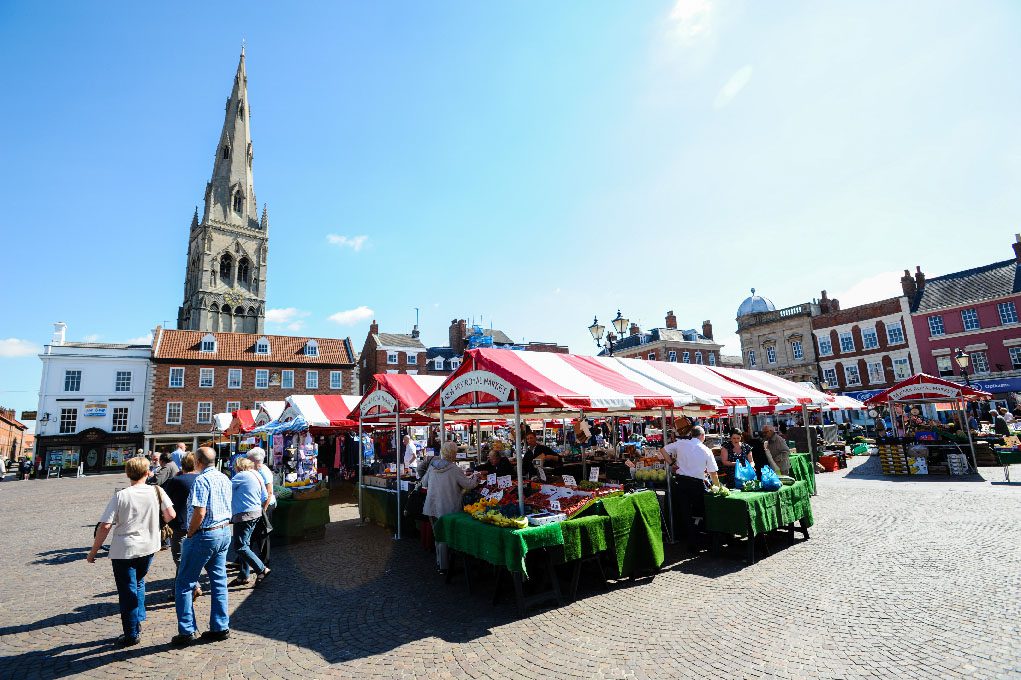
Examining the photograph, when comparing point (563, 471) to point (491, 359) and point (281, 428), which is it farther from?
point (281, 428)

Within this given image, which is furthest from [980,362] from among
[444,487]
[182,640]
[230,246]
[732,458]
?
[230,246]

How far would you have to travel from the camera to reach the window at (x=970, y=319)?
32.1 m

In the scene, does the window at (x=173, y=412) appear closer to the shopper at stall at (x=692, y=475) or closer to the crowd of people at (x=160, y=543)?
the crowd of people at (x=160, y=543)

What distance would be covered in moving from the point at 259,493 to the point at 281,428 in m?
8.13

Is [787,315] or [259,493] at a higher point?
[787,315]

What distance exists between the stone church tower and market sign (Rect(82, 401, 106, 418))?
918 inches

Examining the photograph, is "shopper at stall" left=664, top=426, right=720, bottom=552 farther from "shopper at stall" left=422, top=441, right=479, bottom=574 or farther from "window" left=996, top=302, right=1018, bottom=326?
"window" left=996, top=302, right=1018, bottom=326

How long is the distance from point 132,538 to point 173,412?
3796 centimetres

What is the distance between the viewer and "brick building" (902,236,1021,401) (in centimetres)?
3041

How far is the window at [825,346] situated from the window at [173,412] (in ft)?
171

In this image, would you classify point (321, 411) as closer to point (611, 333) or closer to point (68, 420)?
point (611, 333)

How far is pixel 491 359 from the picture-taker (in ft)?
24.9

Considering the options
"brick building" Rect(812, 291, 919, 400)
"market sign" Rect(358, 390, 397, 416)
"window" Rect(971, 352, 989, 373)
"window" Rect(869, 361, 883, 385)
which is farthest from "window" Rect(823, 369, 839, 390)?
"market sign" Rect(358, 390, 397, 416)

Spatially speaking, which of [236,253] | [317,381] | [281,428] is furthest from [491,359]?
[236,253]
